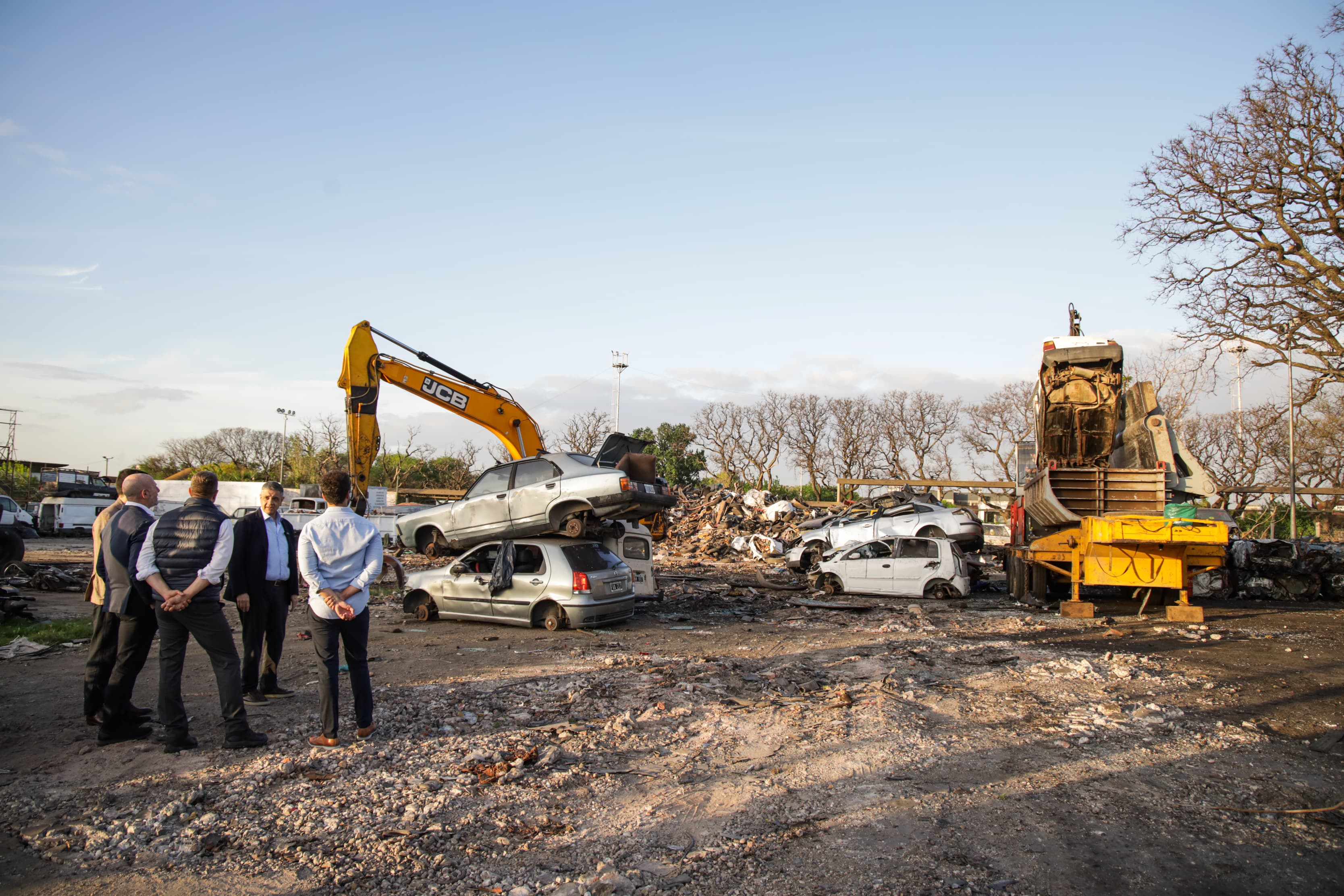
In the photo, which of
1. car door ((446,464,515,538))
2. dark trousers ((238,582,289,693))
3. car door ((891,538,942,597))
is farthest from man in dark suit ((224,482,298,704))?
car door ((891,538,942,597))

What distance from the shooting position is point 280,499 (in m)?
6.90

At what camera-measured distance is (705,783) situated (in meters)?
5.13

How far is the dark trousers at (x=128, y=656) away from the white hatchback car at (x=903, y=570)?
1286 centimetres

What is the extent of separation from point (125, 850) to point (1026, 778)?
17.3ft

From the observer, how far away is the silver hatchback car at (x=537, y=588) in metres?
11.0

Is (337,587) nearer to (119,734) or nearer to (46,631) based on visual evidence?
(119,734)

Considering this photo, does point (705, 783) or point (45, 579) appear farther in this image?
point (45, 579)

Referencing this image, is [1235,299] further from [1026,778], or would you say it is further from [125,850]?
[125,850]

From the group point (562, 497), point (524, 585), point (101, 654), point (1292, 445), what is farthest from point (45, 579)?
point (1292, 445)

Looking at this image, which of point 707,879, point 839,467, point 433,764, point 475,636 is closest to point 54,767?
point 433,764

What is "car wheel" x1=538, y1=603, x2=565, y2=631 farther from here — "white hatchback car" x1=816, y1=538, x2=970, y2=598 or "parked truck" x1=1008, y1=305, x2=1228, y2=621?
"parked truck" x1=1008, y1=305, x2=1228, y2=621

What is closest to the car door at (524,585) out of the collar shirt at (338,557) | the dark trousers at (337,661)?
the dark trousers at (337,661)

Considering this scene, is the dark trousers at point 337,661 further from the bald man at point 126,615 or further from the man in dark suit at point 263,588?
the man in dark suit at point 263,588

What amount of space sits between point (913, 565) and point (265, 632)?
39.5 feet
